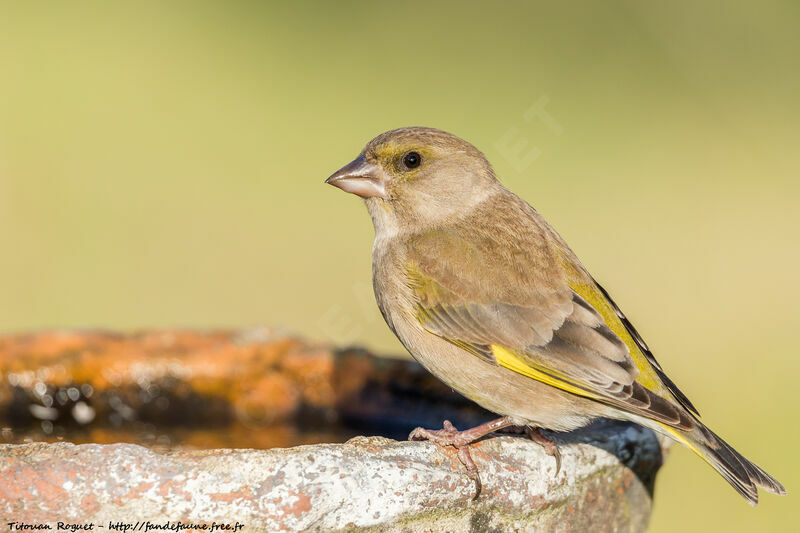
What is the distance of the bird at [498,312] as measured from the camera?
319 centimetres

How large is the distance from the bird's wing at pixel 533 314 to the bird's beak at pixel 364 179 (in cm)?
35

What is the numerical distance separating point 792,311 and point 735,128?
7.81ft

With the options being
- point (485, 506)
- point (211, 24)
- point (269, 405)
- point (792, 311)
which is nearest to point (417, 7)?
point (211, 24)

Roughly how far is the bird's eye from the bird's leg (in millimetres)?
1116

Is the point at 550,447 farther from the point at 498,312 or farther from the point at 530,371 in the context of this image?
the point at 498,312

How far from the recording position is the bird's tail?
3.00m

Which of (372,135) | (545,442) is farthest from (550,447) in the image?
(372,135)

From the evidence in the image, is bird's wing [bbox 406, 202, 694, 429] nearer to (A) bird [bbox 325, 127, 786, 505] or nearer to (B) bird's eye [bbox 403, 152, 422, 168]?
(A) bird [bbox 325, 127, 786, 505]

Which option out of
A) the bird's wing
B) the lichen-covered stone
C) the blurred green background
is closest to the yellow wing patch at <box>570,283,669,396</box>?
the bird's wing

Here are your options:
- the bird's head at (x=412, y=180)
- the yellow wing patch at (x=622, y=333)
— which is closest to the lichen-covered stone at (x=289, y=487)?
the yellow wing patch at (x=622, y=333)

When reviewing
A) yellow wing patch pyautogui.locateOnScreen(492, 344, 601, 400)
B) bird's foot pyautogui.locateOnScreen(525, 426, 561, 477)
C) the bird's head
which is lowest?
bird's foot pyautogui.locateOnScreen(525, 426, 561, 477)

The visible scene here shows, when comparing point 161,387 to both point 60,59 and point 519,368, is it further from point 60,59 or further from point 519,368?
point 60,59

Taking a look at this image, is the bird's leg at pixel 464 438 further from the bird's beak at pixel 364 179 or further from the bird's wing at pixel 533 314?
the bird's beak at pixel 364 179

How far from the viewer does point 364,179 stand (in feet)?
13.2
